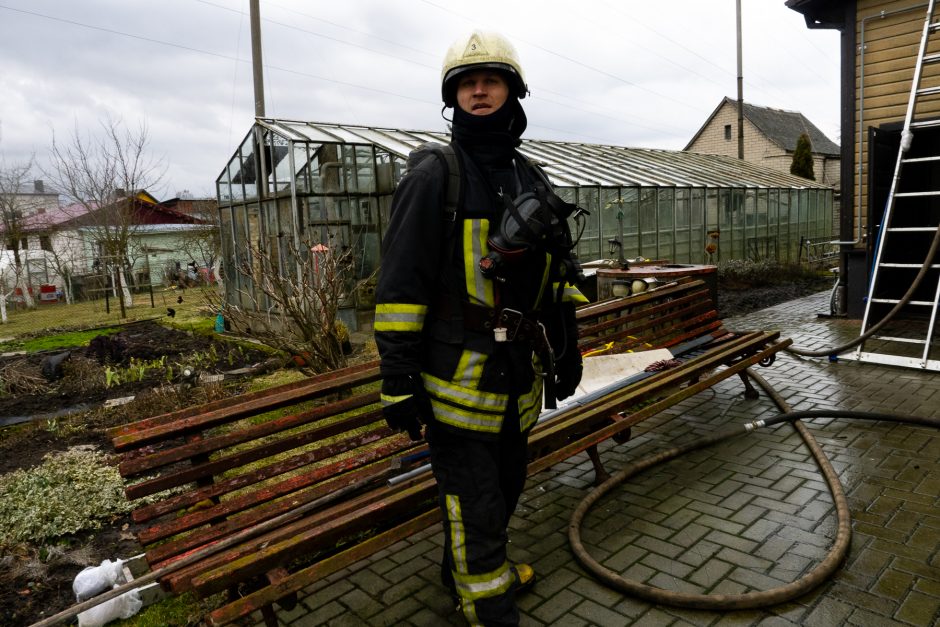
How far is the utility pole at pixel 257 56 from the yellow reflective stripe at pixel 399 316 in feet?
44.8

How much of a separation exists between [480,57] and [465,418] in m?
1.34

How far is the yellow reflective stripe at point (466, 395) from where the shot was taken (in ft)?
7.70

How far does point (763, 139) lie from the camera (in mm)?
35375

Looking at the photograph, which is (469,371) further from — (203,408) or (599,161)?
(599,161)

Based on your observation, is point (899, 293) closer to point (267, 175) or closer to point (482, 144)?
point (482, 144)

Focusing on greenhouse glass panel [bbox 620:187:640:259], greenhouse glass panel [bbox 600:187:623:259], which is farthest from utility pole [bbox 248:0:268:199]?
greenhouse glass panel [bbox 620:187:640:259]

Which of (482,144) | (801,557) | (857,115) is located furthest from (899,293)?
(482,144)

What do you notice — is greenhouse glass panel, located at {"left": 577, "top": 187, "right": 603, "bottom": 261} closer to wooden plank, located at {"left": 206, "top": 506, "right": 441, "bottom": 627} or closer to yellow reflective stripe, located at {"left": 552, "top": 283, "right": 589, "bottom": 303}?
yellow reflective stripe, located at {"left": 552, "top": 283, "right": 589, "bottom": 303}

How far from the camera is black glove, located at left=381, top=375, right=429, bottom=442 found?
2245 millimetres

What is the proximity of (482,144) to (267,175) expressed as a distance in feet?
34.7

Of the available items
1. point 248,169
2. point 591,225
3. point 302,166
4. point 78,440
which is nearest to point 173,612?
point 78,440

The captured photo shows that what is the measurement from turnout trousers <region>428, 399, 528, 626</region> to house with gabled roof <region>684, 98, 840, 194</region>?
115ft

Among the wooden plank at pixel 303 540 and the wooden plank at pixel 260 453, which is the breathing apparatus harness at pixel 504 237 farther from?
the wooden plank at pixel 260 453

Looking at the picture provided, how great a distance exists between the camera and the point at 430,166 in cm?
236
